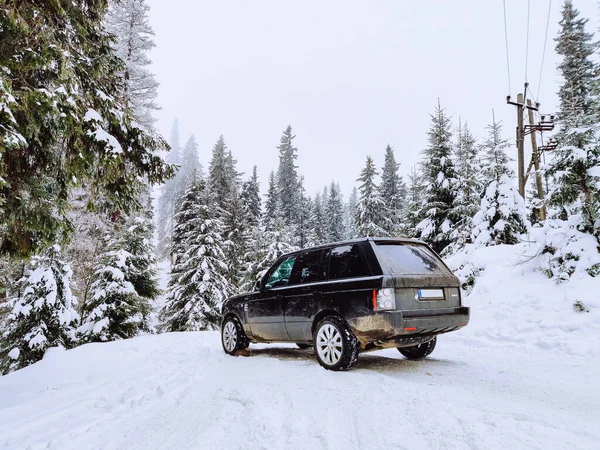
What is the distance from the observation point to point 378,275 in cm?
479

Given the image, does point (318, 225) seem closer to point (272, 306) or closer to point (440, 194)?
point (440, 194)

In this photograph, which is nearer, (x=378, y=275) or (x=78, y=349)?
(x=378, y=275)

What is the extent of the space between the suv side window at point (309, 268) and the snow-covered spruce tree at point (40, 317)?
992 centimetres

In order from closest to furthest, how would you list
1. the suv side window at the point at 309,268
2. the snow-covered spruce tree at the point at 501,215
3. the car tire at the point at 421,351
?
the suv side window at the point at 309,268 → the car tire at the point at 421,351 → the snow-covered spruce tree at the point at 501,215

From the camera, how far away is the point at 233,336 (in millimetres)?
7238

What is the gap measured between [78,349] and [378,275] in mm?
7645

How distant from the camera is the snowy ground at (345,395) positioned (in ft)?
9.66

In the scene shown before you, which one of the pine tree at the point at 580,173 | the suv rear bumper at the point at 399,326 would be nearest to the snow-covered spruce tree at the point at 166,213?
the pine tree at the point at 580,173

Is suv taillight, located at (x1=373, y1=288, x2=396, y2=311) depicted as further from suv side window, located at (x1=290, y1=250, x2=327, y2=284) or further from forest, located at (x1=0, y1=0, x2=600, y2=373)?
forest, located at (x1=0, y1=0, x2=600, y2=373)

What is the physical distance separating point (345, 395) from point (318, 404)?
381 mm

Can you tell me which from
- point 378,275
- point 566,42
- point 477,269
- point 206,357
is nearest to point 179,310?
point 206,357

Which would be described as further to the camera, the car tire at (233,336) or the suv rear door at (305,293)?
the car tire at (233,336)

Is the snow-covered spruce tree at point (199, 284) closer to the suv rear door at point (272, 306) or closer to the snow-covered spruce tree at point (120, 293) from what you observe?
the snow-covered spruce tree at point (120, 293)

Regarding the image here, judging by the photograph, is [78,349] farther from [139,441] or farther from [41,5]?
[41,5]
